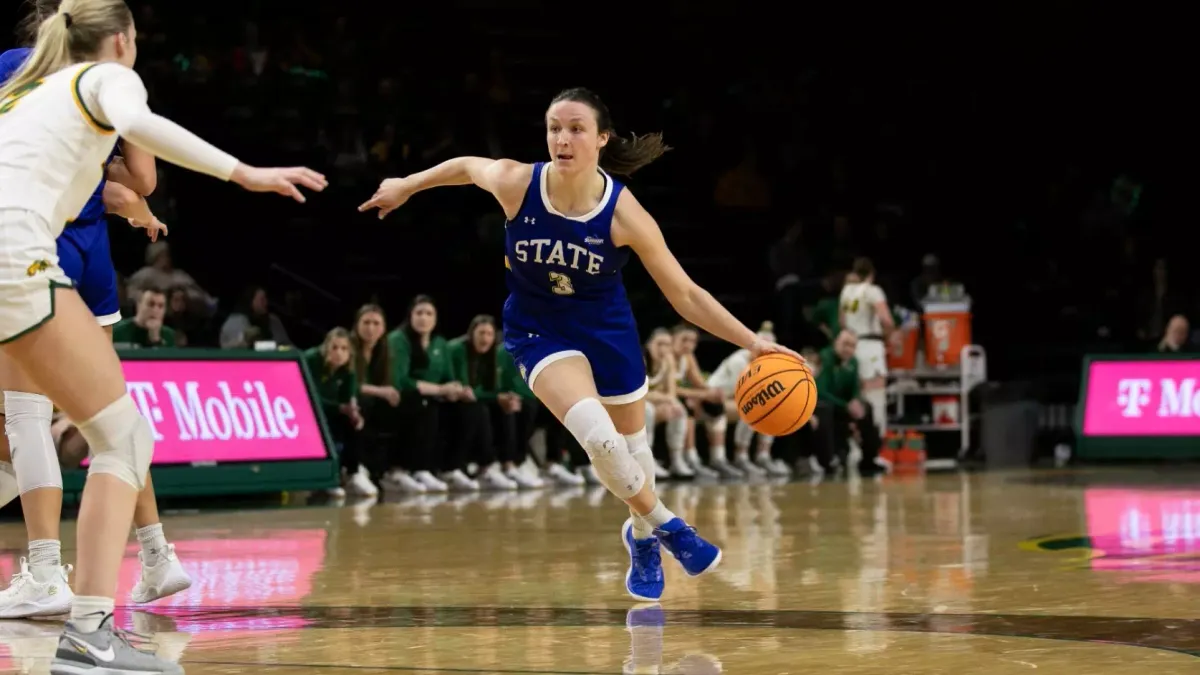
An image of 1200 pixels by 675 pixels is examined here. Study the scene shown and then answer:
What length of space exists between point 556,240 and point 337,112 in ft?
35.0

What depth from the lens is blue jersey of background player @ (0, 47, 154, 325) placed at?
17.7 feet

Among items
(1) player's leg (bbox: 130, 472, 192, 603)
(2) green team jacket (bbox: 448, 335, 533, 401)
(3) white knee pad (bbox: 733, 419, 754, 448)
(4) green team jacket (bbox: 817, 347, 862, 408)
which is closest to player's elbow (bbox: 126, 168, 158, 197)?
(1) player's leg (bbox: 130, 472, 192, 603)

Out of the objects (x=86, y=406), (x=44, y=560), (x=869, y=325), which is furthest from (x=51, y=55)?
(x=869, y=325)

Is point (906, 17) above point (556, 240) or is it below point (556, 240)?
above

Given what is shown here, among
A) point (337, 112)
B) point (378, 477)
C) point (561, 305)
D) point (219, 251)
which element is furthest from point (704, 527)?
point (337, 112)

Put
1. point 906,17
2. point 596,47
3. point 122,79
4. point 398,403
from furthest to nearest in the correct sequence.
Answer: point 906,17, point 596,47, point 398,403, point 122,79

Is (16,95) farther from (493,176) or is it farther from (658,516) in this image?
(658,516)

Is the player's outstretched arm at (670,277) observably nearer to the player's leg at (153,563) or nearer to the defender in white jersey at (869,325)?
the player's leg at (153,563)

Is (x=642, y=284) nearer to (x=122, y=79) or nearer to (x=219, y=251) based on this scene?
(x=219, y=251)

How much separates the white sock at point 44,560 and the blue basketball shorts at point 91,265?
0.80 metres

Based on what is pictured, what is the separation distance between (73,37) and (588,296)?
2392 millimetres

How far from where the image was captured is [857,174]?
2072cm

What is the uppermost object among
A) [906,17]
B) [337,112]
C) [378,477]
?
[906,17]

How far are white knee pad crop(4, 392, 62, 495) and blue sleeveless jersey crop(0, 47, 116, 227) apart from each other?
617mm
